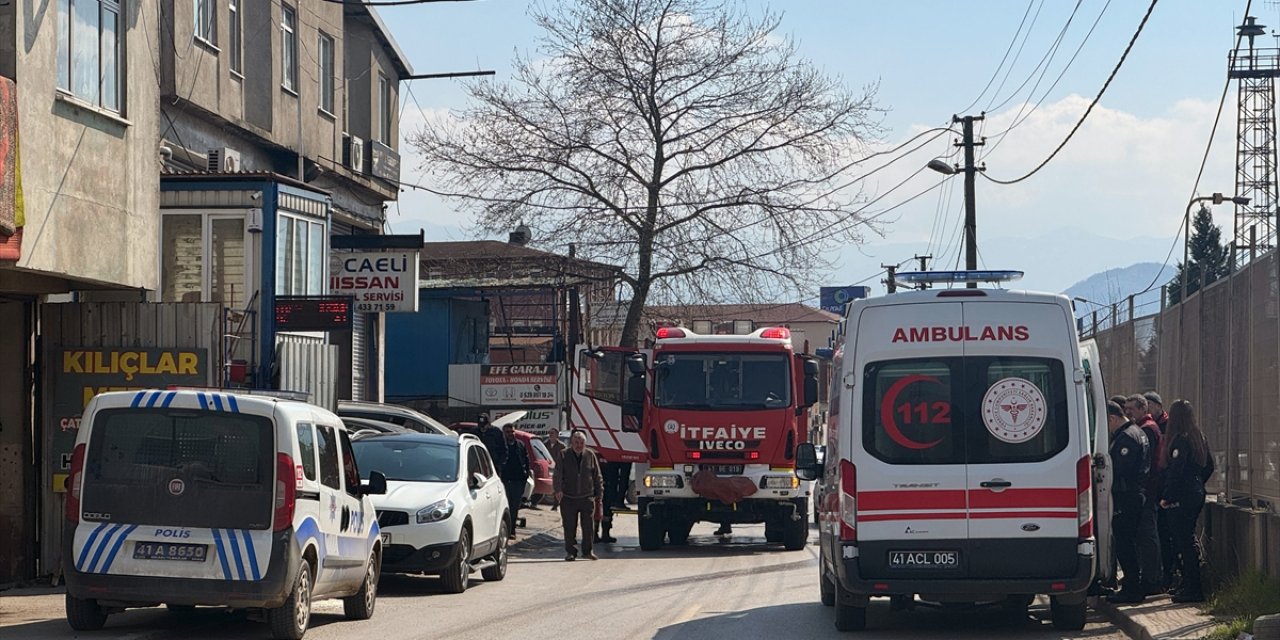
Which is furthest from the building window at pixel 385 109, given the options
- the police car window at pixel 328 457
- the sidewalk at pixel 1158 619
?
the sidewalk at pixel 1158 619

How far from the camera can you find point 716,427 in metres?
23.1

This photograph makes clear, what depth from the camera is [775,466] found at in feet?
75.6

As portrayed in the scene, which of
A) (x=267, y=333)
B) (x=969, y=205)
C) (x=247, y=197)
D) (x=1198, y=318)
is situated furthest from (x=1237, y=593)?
(x=969, y=205)

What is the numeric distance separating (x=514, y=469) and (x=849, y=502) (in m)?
12.0

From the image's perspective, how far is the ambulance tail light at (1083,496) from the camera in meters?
11.6

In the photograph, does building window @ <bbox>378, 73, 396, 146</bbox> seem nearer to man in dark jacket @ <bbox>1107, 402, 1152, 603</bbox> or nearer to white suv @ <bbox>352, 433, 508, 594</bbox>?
white suv @ <bbox>352, 433, 508, 594</bbox>

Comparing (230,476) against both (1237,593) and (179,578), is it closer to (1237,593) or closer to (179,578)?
(179,578)

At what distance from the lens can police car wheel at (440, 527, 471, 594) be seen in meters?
15.8

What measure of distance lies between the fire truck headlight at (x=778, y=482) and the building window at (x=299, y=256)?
710cm

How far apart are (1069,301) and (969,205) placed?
26.2 m

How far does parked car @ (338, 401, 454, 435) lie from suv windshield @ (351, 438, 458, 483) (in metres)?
5.87

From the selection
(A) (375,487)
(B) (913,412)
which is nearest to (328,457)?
(A) (375,487)

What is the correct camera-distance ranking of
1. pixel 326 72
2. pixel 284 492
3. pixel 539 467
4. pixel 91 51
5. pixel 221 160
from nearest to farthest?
pixel 284 492 < pixel 91 51 < pixel 221 160 < pixel 539 467 < pixel 326 72

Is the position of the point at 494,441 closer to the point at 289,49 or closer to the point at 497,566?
the point at 497,566
